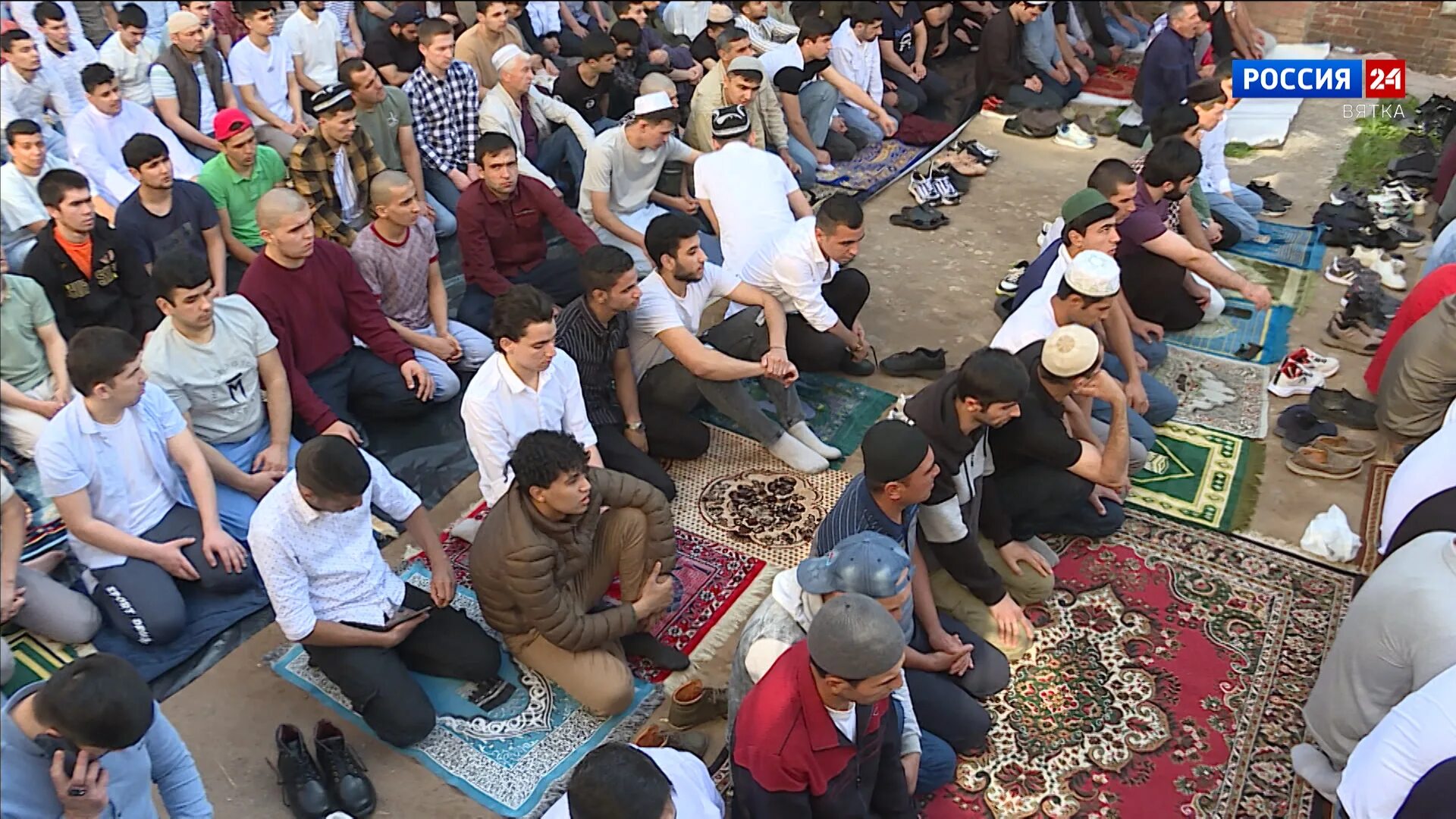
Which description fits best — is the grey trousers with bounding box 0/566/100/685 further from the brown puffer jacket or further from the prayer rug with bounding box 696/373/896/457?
the prayer rug with bounding box 696/373/896/457

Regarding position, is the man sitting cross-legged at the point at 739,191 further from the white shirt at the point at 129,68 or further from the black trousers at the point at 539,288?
the white shirt at the point at 129,68

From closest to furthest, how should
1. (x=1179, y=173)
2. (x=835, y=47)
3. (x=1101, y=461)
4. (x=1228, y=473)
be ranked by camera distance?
(x=1101, y=461)
(x=1228, y=473)
(x=1179, y=173)
(x=835, y=47)

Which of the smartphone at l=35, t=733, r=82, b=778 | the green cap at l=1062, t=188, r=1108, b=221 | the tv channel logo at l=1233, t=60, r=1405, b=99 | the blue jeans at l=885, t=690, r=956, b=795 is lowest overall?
the tv channel logo at l=1233, t=60, r=1405, b=99

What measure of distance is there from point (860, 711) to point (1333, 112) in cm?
727

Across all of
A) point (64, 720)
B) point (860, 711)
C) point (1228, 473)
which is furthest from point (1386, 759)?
point (64, 720)

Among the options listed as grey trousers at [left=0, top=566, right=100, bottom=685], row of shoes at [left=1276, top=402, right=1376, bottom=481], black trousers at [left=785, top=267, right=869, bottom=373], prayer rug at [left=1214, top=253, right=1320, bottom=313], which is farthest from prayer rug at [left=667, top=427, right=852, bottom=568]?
prayer rug at [left=1214, top=253, right=1320, bottom=313]

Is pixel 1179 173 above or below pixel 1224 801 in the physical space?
above

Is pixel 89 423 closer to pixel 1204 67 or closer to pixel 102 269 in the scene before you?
pixel 102 269

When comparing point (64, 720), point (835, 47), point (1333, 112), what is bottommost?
point (1333, 112)

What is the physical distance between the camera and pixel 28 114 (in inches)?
231

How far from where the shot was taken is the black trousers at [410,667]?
3.15m

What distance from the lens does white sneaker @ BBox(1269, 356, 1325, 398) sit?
4.83 m

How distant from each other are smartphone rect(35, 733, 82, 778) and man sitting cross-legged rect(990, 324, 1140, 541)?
2.69 meters

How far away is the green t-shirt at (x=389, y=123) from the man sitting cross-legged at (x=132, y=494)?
237 cm
